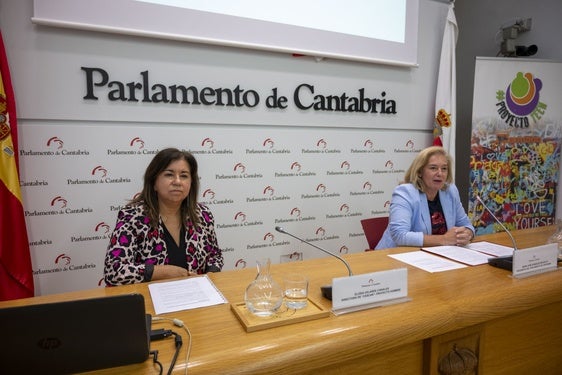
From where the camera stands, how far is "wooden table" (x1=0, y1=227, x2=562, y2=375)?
0.94 meters

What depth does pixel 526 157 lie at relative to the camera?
3.89m

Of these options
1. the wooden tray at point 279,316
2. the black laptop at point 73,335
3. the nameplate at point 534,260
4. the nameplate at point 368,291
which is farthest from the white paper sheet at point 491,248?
the black laptop at point 73,335

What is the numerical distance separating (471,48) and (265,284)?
4.67 m

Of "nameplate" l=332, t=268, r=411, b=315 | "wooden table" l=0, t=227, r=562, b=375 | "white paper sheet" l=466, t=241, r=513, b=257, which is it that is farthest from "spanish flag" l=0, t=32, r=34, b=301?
"white paper sheet" l=466, t=241, r=513, b=257

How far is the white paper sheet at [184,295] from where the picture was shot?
1197 millimetres

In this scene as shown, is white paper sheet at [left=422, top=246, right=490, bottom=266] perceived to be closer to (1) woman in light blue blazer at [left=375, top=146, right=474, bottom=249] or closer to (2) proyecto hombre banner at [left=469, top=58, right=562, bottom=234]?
(1) woman in light blue blazer at [left=375, top=146, right=474, bottom=249]

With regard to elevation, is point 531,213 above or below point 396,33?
below

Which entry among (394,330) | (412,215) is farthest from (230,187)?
(394,330)

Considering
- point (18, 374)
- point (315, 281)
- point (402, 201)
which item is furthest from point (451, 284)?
point (18, 374)

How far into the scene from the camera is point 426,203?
2381mm

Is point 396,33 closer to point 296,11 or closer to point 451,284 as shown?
point 296,11

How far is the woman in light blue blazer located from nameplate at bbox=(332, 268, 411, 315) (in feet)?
3.01

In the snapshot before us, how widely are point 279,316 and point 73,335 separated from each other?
0.55 meters

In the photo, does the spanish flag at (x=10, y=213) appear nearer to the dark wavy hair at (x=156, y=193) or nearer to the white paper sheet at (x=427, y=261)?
the dark wavy hair at (x=156, y=193)
